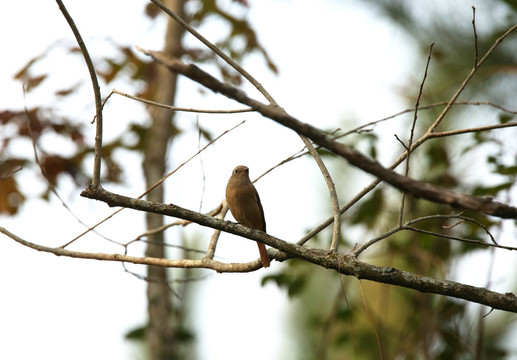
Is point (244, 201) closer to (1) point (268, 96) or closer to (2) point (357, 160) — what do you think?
(1) point (268, 96)

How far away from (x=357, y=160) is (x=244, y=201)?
3056mm

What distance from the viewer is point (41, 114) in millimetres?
5324

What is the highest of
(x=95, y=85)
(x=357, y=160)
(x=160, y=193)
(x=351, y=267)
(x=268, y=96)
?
(x=160, y=193)

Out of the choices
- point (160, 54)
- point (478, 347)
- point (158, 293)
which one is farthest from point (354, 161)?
point (158, 293)

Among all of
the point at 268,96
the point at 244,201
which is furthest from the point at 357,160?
the point at 244,201

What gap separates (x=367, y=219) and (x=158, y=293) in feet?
6.86

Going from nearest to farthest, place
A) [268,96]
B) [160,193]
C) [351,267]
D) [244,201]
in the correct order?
1. [351,267]
2. [268,96]
3. [244,201]
4. [160,193]

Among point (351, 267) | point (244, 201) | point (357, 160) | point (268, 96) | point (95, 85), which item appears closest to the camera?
point (357, 160)

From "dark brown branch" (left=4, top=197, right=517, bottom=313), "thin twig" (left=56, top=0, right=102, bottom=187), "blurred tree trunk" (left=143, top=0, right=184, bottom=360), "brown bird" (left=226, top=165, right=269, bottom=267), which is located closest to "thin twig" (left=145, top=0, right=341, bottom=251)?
"dark brown branch" (left=4, top=197, right=517, bottom=313)

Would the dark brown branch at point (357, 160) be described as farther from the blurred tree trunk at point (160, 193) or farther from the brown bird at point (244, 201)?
the blurred tree trunk at point (160, 193)

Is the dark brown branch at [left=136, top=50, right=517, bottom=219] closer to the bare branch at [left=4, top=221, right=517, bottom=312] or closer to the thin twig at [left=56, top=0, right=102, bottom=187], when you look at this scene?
the thin twig at [left=56, top=0, right=102, bottom=187]

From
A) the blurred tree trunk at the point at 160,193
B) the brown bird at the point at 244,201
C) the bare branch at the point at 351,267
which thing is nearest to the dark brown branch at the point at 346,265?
the bare branch at the point at 351,267

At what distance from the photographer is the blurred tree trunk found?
5.22 meters

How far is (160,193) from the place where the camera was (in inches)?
222
